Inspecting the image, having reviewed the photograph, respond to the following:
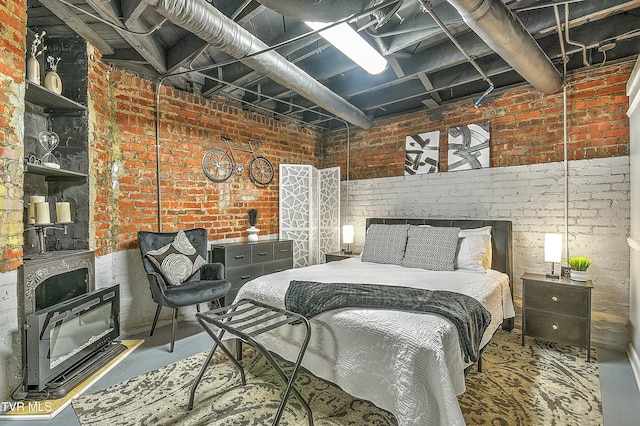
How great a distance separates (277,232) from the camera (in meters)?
4.96

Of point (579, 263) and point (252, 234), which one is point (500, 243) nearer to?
point (579, 263)

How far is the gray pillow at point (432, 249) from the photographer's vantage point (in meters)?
3.19

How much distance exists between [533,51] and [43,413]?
440 centimetres

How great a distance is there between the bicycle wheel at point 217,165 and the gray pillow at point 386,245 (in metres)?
2.12

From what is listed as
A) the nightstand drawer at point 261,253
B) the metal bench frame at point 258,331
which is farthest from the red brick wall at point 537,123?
the metal bench frame at point 258,331

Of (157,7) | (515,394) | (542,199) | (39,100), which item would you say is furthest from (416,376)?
(39,100)

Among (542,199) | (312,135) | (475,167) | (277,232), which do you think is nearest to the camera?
(542,199)

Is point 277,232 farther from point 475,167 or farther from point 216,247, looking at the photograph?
point 475,167

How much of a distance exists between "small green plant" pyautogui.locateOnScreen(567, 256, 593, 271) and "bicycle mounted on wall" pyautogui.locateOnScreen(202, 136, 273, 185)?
3804 mm

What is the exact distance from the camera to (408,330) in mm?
1721

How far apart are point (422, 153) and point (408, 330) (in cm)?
311

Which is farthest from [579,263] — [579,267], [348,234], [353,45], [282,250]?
[282,250]

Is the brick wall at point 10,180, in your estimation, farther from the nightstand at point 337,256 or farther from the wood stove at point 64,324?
the nightstand at point 337,256

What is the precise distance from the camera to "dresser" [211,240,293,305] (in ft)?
12.7
